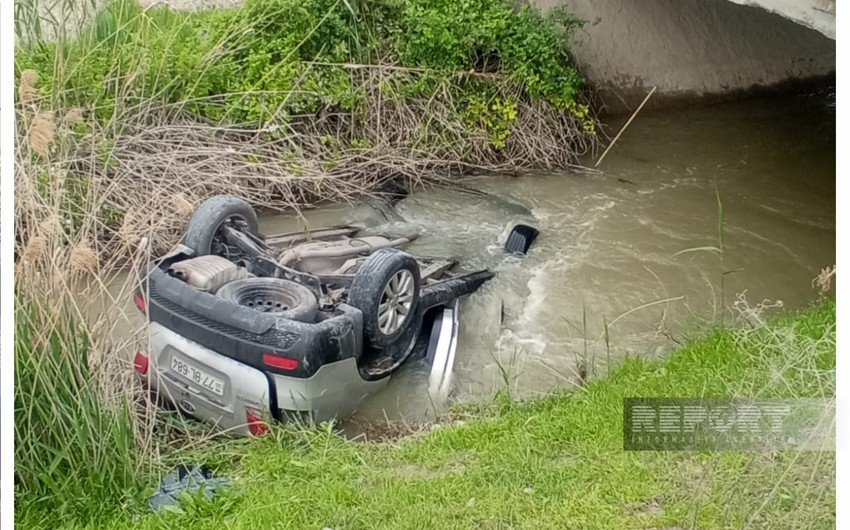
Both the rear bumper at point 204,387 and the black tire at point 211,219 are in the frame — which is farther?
the black tire at point 211,219

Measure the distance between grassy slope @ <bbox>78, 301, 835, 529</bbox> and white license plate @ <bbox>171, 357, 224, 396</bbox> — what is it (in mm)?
192

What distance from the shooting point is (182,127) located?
306cm

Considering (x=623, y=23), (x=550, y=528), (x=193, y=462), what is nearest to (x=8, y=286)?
(x=193, y=462)

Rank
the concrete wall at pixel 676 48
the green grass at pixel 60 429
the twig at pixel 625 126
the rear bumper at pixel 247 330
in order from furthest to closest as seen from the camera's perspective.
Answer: the concrete wall at pixel 676 48, the twig at pixel 625 126, the rear bumper at pixel 247 330, the green grass at pixel 60 429

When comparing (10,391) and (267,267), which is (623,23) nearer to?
(267,267)

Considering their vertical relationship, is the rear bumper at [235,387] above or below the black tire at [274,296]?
below

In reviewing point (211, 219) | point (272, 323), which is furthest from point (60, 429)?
point (211, 219)

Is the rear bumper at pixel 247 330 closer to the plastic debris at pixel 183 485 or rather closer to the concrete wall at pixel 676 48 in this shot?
the plastic debris at pixel 183 485

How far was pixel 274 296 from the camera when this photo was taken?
7.89 ft

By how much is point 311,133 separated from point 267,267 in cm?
125

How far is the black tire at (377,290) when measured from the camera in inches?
94.6

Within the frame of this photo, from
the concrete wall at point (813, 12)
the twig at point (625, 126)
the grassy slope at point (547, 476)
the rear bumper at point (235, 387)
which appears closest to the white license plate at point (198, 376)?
the rear bumper at point (235, 387)

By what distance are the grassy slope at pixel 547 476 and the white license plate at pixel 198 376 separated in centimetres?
19

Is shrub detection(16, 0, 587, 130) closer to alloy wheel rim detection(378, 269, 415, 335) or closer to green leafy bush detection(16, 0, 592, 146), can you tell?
green leafy bush detection(16, 0, 592, 146)
